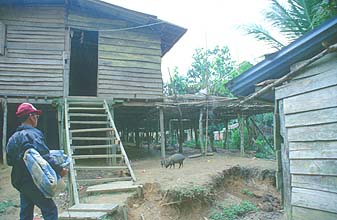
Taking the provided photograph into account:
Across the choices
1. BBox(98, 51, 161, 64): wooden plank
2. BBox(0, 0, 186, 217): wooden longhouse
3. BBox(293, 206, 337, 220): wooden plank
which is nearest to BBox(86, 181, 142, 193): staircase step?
BBox(0, 0, 186, 217): wooden longhouse

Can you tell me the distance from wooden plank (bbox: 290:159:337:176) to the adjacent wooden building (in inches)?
291

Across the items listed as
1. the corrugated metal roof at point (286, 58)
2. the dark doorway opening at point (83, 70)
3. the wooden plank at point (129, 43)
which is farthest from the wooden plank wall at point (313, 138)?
the dark doorway opening at point (83, 70)

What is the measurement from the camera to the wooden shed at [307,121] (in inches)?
137

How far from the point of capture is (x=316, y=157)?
3.71 metres

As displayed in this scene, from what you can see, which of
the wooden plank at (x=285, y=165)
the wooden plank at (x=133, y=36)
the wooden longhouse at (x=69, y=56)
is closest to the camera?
the wooden plank at (x=285, y=165)

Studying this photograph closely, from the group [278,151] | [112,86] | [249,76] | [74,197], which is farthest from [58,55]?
[278,151]

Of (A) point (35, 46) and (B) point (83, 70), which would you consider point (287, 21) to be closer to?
(A) point (35, 46)

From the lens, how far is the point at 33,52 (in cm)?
991

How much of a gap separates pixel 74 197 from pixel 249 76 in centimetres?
393

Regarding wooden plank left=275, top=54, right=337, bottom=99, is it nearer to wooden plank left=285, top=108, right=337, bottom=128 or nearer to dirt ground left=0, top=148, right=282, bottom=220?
wooden plank left=285, top=108, right=337, bottom=128

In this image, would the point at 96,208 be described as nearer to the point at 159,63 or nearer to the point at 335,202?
the point at 335,202

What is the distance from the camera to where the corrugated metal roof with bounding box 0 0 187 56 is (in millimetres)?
10125

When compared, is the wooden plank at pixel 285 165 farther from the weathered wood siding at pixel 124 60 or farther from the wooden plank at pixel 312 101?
the weathered wood siding at pixel 124 60

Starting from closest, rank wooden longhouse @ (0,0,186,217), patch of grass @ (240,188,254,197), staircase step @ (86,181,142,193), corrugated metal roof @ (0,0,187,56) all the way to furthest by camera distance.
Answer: staircase step @ (86,181,142,193) < patch of grass @ (240,188,254,197) < wooden longhouse @ (0,0,186,217) < corrugated metal roof @ (0,0,187,56)
